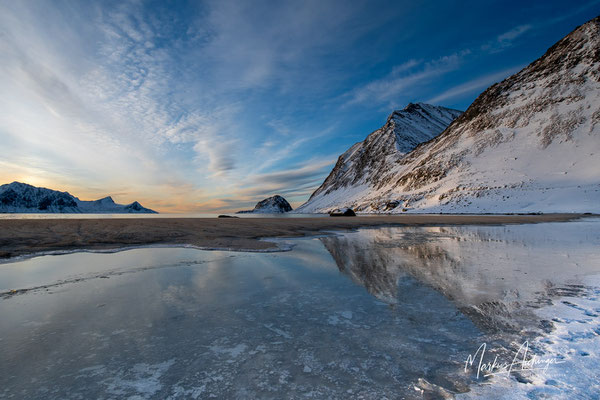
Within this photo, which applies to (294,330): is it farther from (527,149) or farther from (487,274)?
(527,149)

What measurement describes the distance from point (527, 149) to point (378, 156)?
82.8 m

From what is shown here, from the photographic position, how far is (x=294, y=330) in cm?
398

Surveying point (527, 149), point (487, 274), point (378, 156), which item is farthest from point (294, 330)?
point (378, 156)

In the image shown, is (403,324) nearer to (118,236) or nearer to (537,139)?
(118,236)

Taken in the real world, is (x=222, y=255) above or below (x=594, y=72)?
below

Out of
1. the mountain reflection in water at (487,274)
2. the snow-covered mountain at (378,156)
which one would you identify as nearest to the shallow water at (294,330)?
the mountain reflection in water at (487,274)

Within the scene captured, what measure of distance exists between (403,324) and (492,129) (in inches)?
3684

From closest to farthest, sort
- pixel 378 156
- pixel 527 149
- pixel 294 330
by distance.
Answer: pixel 294 330 → pixel 527 149 → pixel 378 156

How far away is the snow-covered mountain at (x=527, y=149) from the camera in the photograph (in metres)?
51.2

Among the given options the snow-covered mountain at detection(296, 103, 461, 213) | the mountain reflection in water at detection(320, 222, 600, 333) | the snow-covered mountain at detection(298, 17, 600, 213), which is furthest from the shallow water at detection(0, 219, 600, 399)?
the snow-covered mountain at detection(296, 103, 461, 213)

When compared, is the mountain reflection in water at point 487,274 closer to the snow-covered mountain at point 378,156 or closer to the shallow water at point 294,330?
the shallow water at point 294,330

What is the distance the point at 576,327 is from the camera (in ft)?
12.6

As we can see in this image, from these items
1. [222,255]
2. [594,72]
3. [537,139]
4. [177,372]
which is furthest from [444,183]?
[177,372]

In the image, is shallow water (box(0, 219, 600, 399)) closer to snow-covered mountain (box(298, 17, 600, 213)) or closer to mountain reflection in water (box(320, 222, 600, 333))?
mountain reflection in water (box(320, 222, 600, 333))
